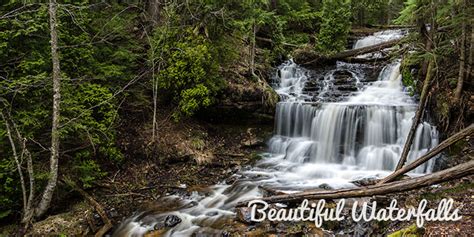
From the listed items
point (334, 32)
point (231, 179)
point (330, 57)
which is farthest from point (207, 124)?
point (334, 32)

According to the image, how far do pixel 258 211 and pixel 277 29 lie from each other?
417 inches

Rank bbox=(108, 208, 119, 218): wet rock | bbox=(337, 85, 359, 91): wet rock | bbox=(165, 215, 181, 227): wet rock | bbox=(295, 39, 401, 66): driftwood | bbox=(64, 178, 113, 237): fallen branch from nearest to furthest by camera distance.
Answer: bbox=(64, 178, 113, 237): fallen branch
bbox=(165, 215, 181, 227): wet rock
bbox=(108, 208, 119, 218): wet rock
bbox=(337, 85, 359, 91): wet rock
bbox=(295, 39, 401, 66): driftwood

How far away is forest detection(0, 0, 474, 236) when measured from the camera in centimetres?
732

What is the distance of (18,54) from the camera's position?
25.4 feet

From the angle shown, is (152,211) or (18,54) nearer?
(18,54)

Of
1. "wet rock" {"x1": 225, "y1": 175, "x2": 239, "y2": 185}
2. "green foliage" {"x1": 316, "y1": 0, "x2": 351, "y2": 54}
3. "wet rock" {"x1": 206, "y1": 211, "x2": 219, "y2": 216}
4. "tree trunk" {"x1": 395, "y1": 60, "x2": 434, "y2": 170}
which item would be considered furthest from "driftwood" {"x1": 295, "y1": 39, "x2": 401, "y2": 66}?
"wet rock" {"x1": 206, "y1": 211, "x2": 219, "y2": 216}

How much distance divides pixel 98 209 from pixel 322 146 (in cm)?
772

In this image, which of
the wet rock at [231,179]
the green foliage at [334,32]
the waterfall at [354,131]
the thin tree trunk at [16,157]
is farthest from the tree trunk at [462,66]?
the thin tree trunk at [16,157]

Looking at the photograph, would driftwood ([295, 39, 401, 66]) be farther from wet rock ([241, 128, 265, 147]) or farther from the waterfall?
wet rock ([241, 128, 265, 147])

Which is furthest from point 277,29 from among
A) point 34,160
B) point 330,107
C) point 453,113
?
point 34,160

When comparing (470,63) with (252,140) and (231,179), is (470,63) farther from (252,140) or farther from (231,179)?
(231,179)

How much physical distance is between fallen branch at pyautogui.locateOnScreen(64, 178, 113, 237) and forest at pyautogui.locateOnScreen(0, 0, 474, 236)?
7 centimetres

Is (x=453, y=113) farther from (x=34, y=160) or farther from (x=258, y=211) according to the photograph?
(x=34, y=160)

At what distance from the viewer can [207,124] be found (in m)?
12.8
